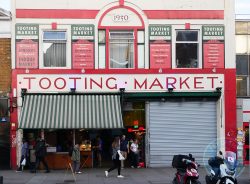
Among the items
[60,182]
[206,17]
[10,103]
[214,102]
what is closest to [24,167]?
[10,103]

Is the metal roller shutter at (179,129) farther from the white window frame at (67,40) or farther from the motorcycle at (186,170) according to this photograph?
the motorcycle at (186,170)

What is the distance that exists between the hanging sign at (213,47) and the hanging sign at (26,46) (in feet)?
27.0

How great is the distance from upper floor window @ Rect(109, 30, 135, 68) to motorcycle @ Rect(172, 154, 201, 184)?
10761 mm

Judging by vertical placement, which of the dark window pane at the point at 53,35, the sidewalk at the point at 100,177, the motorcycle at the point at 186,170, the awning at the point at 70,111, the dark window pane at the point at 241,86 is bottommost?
the sidewalk at the point at 100,177

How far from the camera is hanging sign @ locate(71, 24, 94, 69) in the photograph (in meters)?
26.5

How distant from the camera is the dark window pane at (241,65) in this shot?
29.7 m

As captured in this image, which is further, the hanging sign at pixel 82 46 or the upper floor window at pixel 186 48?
the upper floor window at pixel 186 48

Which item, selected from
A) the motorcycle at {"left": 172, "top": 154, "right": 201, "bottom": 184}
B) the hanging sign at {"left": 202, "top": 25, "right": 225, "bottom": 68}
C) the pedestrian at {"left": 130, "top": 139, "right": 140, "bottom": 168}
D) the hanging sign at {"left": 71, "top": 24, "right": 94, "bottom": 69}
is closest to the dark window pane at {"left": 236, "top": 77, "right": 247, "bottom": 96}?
the hanging sign at {"left": 202, "top": 25, "right": 225, "bottom": 68}

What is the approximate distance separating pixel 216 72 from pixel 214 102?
59.0 inches

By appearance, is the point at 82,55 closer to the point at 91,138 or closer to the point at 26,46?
the point at 26,46

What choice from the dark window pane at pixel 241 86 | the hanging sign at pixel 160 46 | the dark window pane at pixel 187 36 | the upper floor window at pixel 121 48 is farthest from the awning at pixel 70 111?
the dark window pane at pixel 241 86

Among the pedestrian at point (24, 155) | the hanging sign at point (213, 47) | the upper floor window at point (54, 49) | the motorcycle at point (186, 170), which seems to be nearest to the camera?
the motorcycle at point (186, 170)

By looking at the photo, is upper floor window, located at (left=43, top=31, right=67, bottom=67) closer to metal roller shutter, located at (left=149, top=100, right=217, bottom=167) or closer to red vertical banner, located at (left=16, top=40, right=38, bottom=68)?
red vertical banner, located at (left=16, top=40, right=38, bottom=68)

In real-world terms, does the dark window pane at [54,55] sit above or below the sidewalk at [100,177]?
above
